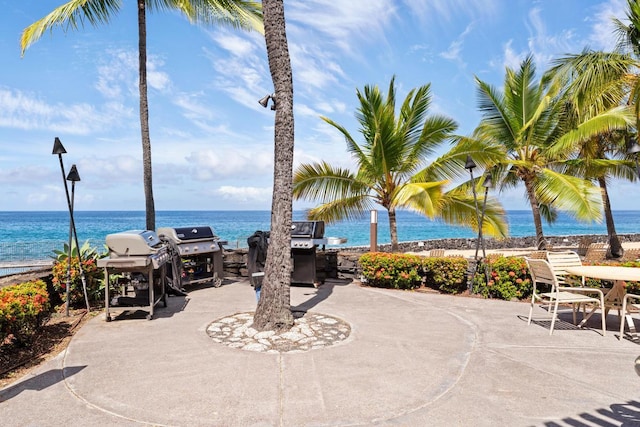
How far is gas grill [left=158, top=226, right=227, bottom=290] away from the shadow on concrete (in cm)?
631

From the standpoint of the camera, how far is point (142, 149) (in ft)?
32.5

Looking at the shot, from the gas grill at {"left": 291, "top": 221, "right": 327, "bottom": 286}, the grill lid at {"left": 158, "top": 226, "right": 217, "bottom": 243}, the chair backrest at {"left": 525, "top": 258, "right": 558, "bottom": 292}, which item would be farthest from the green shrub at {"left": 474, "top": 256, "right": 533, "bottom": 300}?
the grill lid at {"left": 158, "top": 226, "right": 217, "bottom": 243}

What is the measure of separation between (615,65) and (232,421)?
12.4 meters

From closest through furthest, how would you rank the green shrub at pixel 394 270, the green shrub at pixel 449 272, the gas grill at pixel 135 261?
the gas grill at pixel 135 261 < the green shrub at pixel 449 272 < the green shrub at pixel 394 270

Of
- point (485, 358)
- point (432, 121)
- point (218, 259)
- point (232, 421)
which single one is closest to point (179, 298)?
point (218, 259)

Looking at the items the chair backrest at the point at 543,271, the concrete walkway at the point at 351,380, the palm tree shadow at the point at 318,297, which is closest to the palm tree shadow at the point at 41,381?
the concrete walkway at the point at 351,380

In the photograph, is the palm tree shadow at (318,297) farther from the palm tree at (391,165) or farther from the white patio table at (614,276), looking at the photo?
the white patio table at (614,276)

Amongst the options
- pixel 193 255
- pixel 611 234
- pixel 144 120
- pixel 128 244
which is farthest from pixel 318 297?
pixel 611 234

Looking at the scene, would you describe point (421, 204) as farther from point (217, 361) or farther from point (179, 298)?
point (217, 361)

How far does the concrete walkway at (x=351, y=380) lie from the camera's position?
309 centimetres

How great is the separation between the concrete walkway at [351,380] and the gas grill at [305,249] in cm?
298

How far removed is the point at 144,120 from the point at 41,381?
24.9 ft

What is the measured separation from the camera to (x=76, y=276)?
6801mm

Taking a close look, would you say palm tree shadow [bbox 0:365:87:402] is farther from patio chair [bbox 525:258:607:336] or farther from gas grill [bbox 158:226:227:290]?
patio chair [bbox 525:258:607:336]
